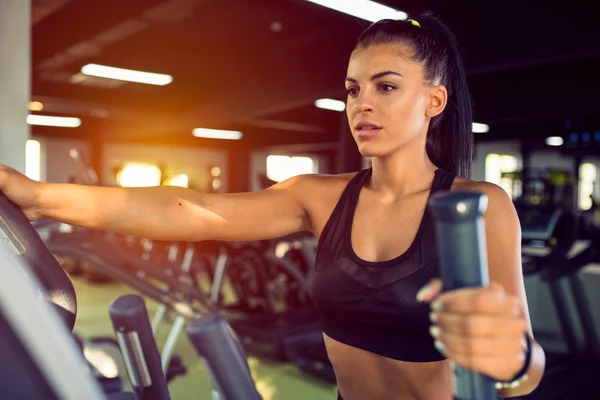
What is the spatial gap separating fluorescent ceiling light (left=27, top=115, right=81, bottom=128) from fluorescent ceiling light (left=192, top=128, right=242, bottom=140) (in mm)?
2520

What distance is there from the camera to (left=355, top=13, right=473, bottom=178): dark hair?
1.09 metres

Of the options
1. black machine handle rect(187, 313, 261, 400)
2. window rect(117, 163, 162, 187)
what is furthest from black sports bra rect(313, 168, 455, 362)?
window rect(117, 163, 162, 187)

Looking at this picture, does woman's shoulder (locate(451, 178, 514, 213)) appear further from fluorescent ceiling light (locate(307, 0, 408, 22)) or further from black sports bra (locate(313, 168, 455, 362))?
fluorescent ceiling light (locate(307, 0, 408, 22))

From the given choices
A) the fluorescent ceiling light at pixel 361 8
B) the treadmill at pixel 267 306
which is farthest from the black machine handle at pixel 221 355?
the fluorescent ceiling light at pixel 361 8

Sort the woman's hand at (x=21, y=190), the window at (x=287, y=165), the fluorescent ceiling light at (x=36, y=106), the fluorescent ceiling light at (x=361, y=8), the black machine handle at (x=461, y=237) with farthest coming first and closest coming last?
the window at (x=287, y=165) < the fluorescent ceiling light at (x=36, y=106) < the fluorescent ceiling light at (x=361, y=8) < the woman's hand at (x=21, y=190) < the black machine handle at (x=461, y=237)

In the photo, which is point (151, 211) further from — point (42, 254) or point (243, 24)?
point (243, 24)

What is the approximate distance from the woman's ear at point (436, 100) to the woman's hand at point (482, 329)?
70 centimetres

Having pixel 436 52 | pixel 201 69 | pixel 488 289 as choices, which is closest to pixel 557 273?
pixel 436 52

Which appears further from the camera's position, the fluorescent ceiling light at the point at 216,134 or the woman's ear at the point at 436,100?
the fluorescent ceiling light at the point at 216,134

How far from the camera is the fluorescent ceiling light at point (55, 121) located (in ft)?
33.3

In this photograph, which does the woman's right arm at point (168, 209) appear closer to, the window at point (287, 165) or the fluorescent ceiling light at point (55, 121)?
the fluorescent ceiling light at point (55, 121)

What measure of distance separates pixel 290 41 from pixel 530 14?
3099mm

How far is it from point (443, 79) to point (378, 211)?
32 centimetres

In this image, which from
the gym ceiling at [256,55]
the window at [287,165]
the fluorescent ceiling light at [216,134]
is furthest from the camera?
the window at [287,165]
